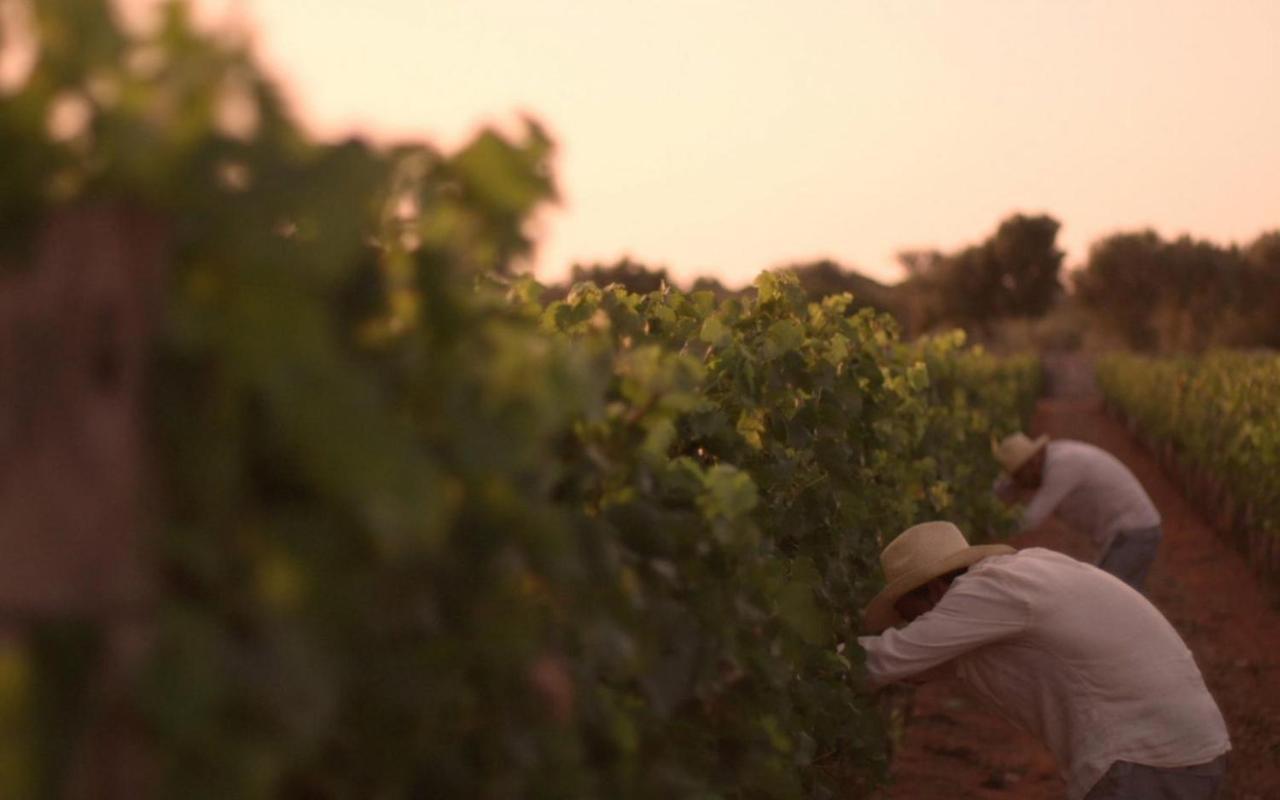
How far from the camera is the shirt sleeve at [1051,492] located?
34.4 feet

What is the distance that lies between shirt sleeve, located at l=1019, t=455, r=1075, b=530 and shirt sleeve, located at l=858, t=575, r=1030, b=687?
597 cm

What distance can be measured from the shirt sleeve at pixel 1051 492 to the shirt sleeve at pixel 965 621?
597 cm

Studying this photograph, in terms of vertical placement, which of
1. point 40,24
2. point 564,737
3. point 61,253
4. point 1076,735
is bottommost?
point 1076,735

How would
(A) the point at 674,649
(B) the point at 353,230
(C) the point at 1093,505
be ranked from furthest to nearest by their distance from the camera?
(C) the point at 1093,505, (A) the point at 674,649, (B) the point at 353,230

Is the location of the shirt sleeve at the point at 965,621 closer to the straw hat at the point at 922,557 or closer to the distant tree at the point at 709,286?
the straw hat at the point at 922,557

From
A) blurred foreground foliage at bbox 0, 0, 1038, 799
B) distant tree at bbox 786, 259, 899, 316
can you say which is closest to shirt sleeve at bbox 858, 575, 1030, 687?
blurred foreground foliage at bbox 0, 0, 1038, 799

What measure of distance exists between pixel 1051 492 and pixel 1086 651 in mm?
6051

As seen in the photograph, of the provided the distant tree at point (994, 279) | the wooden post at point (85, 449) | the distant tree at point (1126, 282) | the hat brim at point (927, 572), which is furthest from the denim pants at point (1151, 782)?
the distant tree at point (994, 279)

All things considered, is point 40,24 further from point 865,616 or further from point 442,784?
point 865,616

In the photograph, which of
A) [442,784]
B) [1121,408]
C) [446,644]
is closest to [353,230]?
[446,644]

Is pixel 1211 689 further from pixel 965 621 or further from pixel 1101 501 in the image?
pixel 965 621

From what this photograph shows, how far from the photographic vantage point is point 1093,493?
34.0ft

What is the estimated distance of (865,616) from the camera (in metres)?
5.38

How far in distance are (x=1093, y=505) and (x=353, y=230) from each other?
31.3ft
